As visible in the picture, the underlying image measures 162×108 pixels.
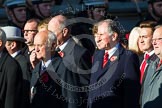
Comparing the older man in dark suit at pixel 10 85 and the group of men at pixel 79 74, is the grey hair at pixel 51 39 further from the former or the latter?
the older man in dark suit at pixel 10 85

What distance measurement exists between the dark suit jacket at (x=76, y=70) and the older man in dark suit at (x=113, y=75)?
0.12 meters

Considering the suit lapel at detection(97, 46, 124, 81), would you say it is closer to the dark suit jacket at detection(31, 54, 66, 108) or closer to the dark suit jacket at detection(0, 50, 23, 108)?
the dark suit jacket at detection(31, 54, 66, 108)

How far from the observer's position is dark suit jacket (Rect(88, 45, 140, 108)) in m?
9.27

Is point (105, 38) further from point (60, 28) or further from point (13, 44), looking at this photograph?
point (13, 44)

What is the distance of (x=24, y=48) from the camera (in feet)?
35.8

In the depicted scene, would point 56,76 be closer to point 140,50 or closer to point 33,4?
point 140,50

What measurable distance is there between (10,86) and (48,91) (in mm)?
472

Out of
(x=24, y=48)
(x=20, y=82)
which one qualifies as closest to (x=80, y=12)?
(x=24, y=48)

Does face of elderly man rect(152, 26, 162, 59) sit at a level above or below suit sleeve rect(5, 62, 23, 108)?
above

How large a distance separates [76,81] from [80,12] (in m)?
3.73

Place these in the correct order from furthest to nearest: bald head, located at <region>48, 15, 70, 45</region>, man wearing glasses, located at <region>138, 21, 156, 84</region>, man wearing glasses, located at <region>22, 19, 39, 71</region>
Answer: man wearing glasses, located at <region>22, 19, 39, 71</region> → man wearing glasses, located at <region>138, 21, 156, 84</region> → bald head, located at <region>48, 15, 70, 45</region>

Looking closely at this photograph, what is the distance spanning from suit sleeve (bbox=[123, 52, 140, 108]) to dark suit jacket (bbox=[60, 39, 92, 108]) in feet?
1.79

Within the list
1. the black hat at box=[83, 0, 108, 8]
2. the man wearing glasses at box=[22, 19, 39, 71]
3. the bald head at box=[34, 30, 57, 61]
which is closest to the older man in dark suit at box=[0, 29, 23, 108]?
the bald head at box=[34, 30, 57, 61]

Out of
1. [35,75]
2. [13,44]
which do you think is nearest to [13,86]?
[35,75]
